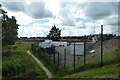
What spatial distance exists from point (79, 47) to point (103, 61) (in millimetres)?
15602

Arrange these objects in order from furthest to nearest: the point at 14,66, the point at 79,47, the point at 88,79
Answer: the point at 79,47
the point at 14,66
the point at 88,79

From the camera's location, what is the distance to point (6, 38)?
39.4 metres

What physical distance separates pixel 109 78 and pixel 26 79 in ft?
24.2

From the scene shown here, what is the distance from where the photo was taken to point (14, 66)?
22906 millimetres

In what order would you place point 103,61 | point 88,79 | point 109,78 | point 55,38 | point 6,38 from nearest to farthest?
point 109,78
point 88,79
point 103,61
point 6,38
point 55,38

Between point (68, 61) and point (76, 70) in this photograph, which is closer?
point (76, 70)

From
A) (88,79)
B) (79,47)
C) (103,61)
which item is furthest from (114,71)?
(79,47)

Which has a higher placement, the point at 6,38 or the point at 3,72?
the point at 6,38

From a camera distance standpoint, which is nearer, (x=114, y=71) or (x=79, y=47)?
(x=114, y=71)

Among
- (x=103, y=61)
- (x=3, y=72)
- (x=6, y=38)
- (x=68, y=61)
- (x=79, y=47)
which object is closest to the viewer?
(x=103, y=61)

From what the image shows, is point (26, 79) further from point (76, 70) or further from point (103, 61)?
point (103, 61)

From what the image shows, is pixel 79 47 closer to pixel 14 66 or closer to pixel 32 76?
pixel 14 66

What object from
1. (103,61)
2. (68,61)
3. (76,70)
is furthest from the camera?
(68,61)

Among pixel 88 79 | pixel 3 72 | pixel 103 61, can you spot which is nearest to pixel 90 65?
pixel 103 61
